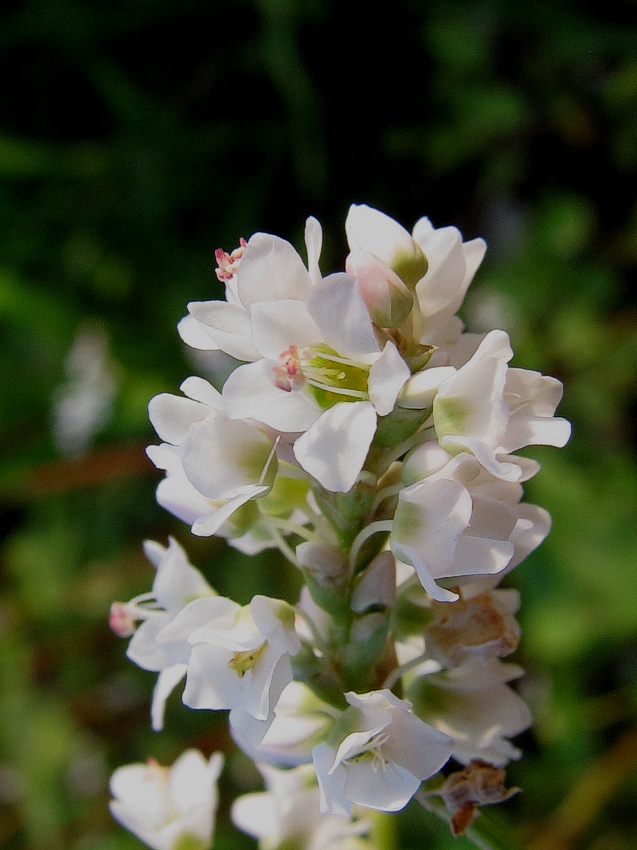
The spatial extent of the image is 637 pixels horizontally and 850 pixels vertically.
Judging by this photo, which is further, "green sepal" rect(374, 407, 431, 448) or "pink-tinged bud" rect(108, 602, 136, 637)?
"pink-tinged bud" rect(108, 602, 136, 637)

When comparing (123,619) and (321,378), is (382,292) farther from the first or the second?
(123,619)

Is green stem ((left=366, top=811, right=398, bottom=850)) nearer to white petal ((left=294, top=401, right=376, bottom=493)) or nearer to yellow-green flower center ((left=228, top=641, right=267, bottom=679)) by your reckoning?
yellow-green flower center ((left=228, top=641, right=267, bottom=679))

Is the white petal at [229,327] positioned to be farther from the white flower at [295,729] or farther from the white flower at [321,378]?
the white flower at [295,729]

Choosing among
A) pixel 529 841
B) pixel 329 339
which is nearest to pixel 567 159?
pixel 529 841

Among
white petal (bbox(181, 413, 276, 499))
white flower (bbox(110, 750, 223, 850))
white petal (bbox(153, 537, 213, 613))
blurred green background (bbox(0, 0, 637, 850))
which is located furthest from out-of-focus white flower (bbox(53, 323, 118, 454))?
white petal (bbox(181, 413, 276, 499))

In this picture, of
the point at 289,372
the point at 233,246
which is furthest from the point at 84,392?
the point at 289,372

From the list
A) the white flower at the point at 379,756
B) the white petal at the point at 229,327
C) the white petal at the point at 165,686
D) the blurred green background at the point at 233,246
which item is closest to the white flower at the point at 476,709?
the white flower at the point at 379,756
